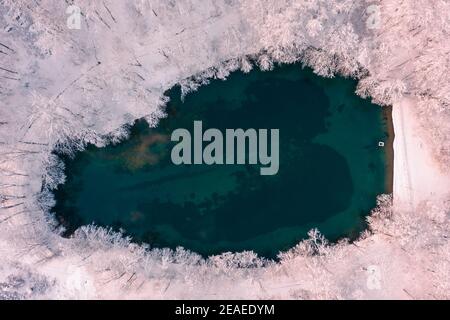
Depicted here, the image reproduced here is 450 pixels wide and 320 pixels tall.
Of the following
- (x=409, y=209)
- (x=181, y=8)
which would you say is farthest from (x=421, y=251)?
(x=181, y=8)

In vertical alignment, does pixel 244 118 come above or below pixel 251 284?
above

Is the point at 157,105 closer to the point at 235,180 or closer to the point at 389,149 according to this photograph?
the point at 235,180

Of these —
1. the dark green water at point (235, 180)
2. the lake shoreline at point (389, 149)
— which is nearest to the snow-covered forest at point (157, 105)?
the dark green water at point (235, 180)

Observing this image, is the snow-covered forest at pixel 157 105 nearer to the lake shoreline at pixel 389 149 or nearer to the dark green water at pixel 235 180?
the dark green water at pixel 235 180

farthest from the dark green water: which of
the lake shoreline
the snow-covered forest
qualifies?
the snow-covered forest

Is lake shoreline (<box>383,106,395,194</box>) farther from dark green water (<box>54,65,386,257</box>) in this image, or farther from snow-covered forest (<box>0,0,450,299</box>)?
snow-covered forest (<box>0,0,450,299</box>)
